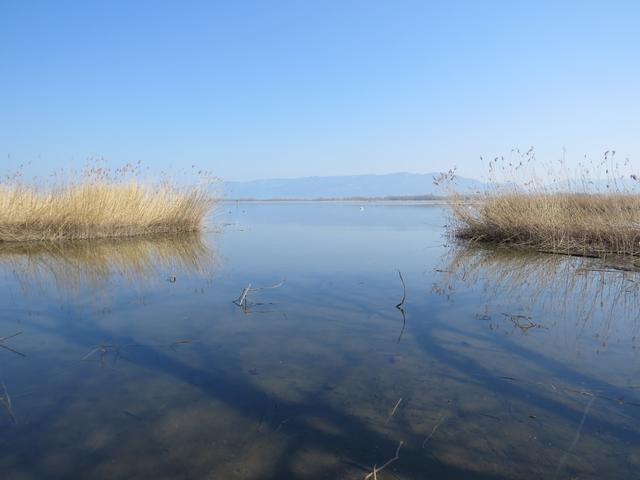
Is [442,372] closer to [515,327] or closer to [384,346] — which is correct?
[384,346]

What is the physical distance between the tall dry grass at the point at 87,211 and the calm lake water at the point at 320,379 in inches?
150

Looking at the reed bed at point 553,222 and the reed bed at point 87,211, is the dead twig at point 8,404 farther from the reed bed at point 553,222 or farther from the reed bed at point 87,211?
the reed bed at point 87,211

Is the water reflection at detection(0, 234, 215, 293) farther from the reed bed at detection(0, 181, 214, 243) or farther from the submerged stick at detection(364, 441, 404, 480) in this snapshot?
the submerged stick at detection(364, 441, 404, 480)

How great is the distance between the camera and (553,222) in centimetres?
663

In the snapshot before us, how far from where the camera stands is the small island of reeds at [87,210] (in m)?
7.22

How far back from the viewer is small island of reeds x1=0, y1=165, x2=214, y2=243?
23.7 ft

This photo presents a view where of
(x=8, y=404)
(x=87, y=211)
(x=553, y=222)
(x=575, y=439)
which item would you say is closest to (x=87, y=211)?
(x=87, y=211)

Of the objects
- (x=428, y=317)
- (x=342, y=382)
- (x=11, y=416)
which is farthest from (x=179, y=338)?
(x=428, y=317)

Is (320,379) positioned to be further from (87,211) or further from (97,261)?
(87,211)

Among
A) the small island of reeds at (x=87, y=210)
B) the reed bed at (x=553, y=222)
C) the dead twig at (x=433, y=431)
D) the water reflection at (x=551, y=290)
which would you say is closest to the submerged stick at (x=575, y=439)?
the dead twig at (x=433, y=431)

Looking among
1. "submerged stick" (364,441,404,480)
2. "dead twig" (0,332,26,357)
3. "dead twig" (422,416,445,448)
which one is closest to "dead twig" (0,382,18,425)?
"dead twig" (0,332,26,357)

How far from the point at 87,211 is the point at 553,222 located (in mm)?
8113

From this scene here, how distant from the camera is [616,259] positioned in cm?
527

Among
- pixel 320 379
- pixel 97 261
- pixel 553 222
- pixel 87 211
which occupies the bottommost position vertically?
pixel 320 379
